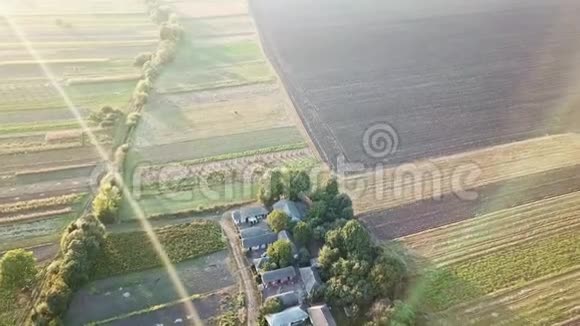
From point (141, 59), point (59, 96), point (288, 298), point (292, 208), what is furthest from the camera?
point (141, 59)

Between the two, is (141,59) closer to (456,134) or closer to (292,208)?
(292,208)

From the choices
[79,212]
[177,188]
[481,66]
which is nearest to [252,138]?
[177,188]

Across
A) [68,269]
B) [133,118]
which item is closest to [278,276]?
[68,269]

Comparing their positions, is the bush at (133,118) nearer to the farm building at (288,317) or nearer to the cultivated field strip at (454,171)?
the cultivated field strip at (454,171)

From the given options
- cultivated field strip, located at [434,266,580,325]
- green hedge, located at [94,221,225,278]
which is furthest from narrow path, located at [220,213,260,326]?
cultivated field strip, located at [434,266,580,325]

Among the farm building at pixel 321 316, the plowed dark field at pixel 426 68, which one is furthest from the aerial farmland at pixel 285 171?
the farm building at pixel 321 316

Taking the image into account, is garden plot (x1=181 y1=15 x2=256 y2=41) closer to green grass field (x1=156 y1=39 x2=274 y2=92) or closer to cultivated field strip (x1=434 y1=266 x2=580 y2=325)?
green grass field (x1=156 y1=39 x2=274 y2=92)

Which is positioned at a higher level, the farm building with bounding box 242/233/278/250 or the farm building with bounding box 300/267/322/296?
the farm building with bounding box 242/233/278/250
